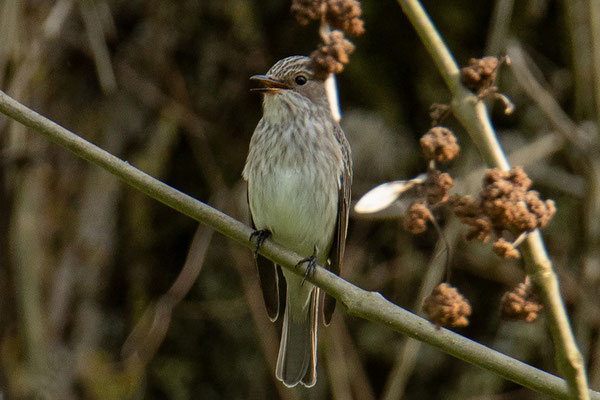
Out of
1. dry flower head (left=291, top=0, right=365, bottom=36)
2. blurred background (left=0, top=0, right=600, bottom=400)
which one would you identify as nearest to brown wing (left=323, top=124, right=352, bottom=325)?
blurred background (left=0, top=0, right=600, bottom=400)

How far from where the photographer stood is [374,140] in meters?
4.36

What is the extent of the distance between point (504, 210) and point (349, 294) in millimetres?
654

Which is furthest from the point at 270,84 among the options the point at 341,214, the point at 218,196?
the point at 218,196

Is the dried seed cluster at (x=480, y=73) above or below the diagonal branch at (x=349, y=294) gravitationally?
above

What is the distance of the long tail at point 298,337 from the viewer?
359 cm

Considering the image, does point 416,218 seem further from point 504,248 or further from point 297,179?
point 297,179

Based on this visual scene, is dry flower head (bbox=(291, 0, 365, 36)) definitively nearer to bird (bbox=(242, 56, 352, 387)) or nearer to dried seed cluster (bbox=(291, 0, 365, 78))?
dried seed cluster (bbox=(291, 0, 365, 78))

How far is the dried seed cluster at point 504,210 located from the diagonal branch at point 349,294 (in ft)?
1.31

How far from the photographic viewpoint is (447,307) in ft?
5.52

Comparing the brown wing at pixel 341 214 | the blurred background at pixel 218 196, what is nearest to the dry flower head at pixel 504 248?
the brown wing at pixel 341 214

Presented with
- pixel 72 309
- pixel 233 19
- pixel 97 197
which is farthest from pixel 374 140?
pixel 72 309

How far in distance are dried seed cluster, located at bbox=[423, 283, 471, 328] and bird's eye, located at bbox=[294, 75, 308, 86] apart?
6.59 ft

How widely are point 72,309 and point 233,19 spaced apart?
1.64m

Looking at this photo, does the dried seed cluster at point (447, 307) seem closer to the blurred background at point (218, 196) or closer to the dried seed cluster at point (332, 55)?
the dried seed cluster at point (332, 55)
